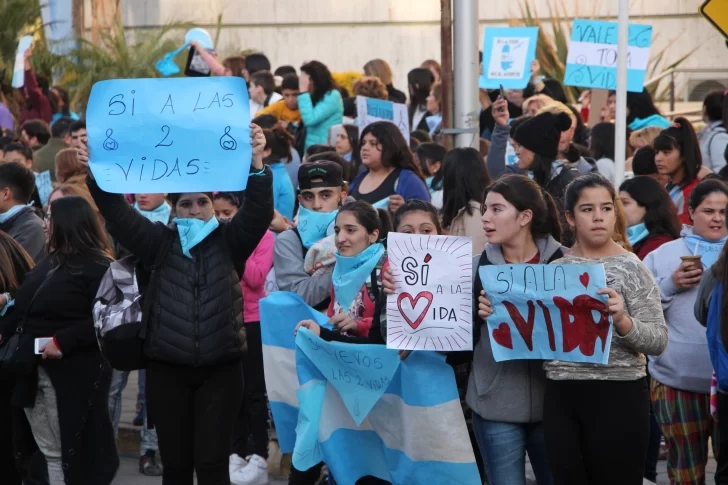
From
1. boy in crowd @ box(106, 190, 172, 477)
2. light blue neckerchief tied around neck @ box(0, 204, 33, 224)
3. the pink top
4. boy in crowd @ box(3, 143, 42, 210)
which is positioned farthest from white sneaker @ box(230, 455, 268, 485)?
boy in crowd @ box(3, 143, 42, 210)

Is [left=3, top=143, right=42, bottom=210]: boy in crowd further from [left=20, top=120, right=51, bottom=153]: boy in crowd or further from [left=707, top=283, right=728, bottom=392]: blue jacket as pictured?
[left=707, top=283, right=728, bottom=392]: blue jacket

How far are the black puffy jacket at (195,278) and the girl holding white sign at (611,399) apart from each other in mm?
1632

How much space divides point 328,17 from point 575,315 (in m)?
17.6

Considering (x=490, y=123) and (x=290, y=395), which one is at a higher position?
(x=490, y=123)

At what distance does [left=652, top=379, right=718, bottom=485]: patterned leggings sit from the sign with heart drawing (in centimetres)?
168

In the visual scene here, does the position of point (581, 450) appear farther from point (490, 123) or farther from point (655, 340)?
point (490, 123)

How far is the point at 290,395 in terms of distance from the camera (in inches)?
243

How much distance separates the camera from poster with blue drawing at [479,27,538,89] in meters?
11.7

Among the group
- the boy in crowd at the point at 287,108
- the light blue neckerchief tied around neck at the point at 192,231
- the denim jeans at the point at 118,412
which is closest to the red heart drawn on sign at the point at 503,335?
the light blue neckerchief tied around neck at the point at 192,231

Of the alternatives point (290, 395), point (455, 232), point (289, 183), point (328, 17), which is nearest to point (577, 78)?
point (289, 183)

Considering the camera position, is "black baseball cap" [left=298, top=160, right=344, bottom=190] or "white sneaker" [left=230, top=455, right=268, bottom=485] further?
"white sneaker" [left=230, top=455, right=268, bottom=485]

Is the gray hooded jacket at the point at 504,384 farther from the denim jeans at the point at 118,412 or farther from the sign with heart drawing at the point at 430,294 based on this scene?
the denim jeans at the point at 118,412

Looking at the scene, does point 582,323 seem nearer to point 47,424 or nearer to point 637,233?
point 637,233

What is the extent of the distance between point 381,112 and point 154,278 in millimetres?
4510
